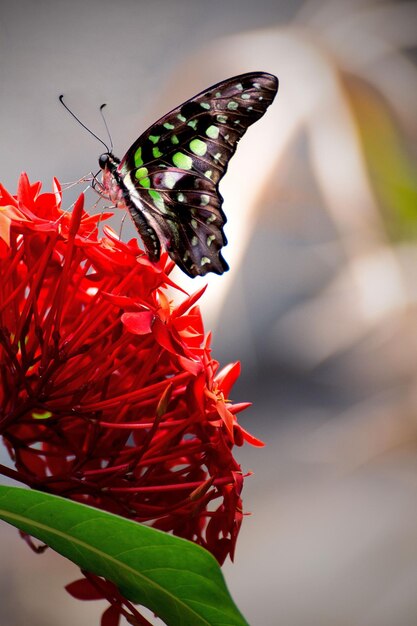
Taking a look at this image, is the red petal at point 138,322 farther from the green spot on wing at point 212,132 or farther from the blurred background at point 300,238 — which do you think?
the blurred background at point 300,238

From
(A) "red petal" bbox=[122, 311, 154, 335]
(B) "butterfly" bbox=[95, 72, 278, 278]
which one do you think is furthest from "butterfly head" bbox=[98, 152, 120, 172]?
(A) "red petal" bbox=[122, 311, 154, 335]

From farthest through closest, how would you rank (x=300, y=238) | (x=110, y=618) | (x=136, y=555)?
(x=300, y=238) → (x=110, y=618) → (x=136, y=555)

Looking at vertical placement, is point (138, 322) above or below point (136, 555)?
above

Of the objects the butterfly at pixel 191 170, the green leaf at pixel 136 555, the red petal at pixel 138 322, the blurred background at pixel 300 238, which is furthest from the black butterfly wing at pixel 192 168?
the blurred background at pixel 300 238

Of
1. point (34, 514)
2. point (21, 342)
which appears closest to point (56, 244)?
point (21, 342)

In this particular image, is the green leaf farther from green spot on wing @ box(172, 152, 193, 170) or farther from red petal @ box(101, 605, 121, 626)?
green spot on wing @ box(172, 152, 193, 170)

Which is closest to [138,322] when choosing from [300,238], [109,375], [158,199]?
[109,375]

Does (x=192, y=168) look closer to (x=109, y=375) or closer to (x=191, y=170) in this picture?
(x=191, y=170)

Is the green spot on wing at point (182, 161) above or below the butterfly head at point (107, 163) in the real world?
above
